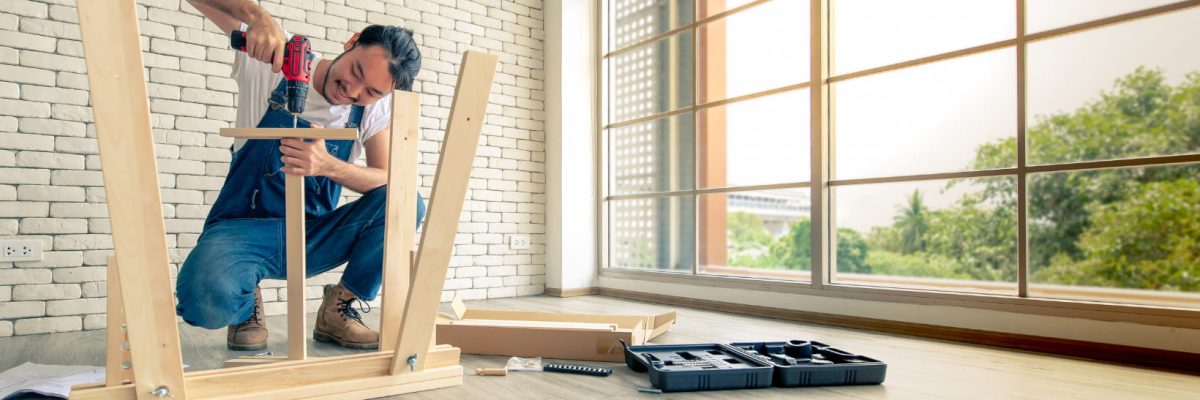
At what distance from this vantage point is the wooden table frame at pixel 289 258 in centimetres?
108

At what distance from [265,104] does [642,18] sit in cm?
255

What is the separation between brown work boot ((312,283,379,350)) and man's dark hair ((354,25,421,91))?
2.43 ft

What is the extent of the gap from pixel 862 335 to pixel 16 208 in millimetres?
3383

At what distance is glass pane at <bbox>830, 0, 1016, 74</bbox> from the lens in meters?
12.4

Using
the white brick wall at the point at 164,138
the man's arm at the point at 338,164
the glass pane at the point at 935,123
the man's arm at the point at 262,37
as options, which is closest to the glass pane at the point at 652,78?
the white brick wall at the point at 164,138

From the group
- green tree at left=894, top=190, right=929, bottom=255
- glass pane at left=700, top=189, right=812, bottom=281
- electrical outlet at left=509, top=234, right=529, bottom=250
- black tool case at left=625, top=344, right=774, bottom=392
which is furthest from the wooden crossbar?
green tree at left=894, top=190, right=929, bottom=255

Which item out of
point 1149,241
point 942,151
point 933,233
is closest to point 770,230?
point 933,233

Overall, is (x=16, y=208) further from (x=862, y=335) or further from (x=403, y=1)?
(x=862, y=335)

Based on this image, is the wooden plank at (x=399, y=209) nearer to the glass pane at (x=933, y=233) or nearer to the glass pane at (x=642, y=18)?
the glass pane at (x=642, y=18)

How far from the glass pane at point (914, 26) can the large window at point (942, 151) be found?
37 mm

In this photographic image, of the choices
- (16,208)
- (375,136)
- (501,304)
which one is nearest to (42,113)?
(16,208)

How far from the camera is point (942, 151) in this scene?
1295 cm

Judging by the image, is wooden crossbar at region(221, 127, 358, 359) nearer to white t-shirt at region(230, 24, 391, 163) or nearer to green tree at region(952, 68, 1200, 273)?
white t-shirt at region(230, 24, 391, 163)

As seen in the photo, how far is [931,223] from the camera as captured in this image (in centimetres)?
1346
